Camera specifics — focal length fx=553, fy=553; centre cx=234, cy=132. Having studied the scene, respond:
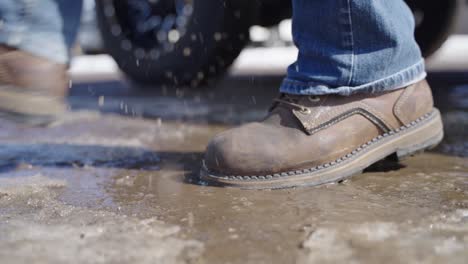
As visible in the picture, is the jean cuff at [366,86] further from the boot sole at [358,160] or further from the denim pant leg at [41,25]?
the denim pant leg at [41,25]

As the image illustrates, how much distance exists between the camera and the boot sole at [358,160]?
1.23m

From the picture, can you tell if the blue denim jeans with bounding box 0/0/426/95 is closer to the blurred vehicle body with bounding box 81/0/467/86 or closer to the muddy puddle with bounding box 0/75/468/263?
the muddy puddle with bounding box 0/75/468/263

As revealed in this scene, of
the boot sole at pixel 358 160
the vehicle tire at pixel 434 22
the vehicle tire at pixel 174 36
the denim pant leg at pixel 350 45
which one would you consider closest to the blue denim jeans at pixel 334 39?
the denim pant leg at pixel 350 45

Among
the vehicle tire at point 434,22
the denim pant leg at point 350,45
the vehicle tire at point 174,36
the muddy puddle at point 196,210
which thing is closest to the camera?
the muddy puddle at point 196,210

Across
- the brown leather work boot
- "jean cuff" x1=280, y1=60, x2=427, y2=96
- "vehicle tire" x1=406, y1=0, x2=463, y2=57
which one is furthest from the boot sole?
"vehicle tire" x1=406, y1=0, x2=463, y2=57

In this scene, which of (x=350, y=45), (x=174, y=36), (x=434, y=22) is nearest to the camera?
(x=350, y=45)

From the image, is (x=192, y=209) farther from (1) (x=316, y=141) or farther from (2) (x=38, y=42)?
(2) (x=38, y=42)

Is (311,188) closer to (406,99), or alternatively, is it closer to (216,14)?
(406,99)

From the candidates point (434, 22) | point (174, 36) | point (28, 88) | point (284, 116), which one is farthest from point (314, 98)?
point (434, 22)

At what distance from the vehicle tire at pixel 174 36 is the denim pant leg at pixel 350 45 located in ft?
3.65

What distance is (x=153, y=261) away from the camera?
814 millimetres

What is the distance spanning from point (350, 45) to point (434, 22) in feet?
6.81

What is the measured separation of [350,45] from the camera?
48.3 inches

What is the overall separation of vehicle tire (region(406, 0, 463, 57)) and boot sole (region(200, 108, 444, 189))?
1825mm
